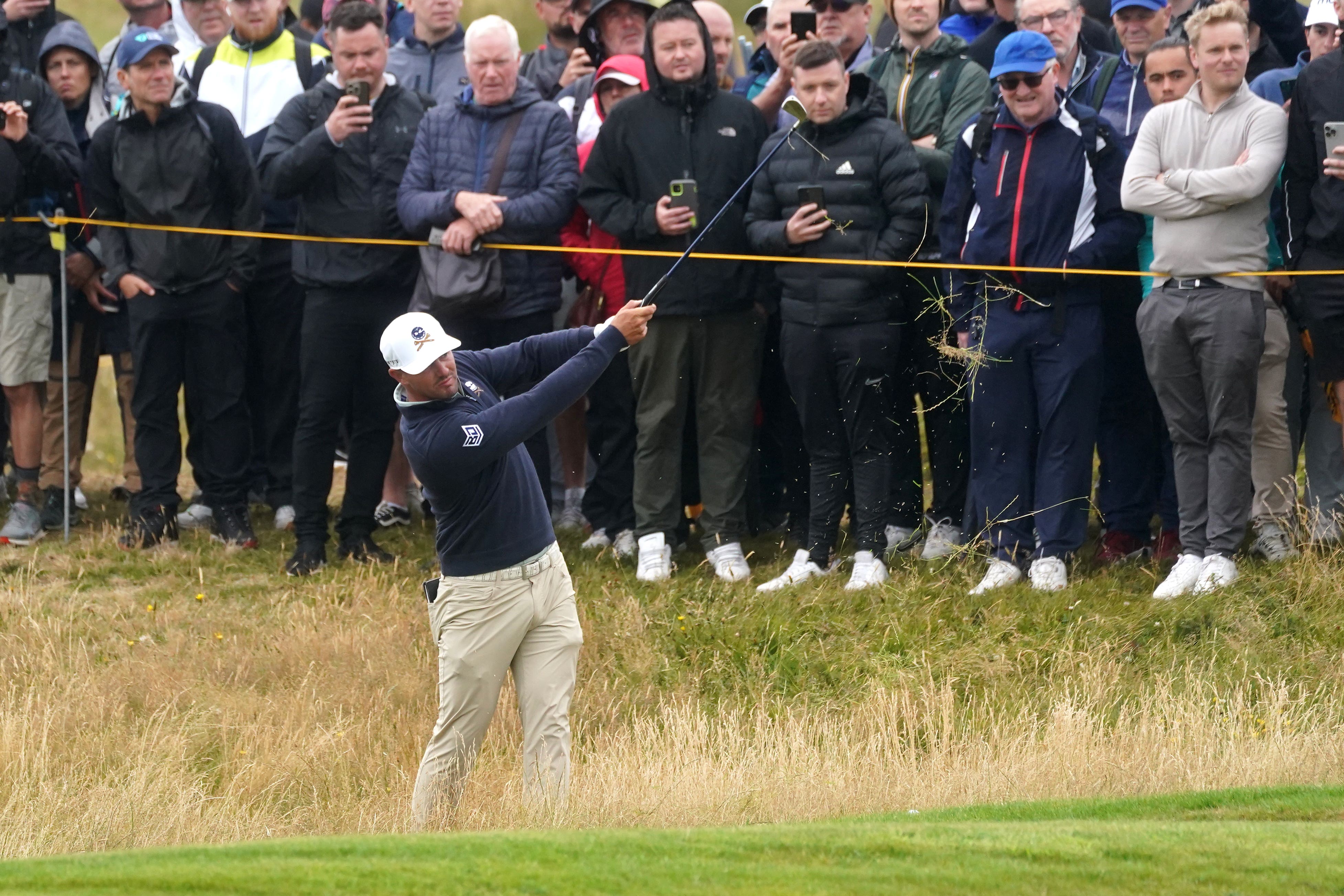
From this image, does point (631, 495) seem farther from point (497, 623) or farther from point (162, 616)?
point (497, 623)

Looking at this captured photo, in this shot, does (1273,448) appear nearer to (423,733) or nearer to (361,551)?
(423,733)

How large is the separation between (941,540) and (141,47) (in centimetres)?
607

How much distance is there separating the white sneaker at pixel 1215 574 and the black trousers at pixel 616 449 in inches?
145

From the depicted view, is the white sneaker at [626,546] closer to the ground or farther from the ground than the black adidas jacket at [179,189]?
closer to the ground

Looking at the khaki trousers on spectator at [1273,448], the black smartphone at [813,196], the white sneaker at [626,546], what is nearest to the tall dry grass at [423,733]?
the white sneaker at [626,546]

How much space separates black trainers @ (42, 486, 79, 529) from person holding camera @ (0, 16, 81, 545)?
8 centimetres

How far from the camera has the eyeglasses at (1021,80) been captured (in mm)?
9664

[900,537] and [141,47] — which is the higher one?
[141,47]

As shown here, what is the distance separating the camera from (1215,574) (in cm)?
962

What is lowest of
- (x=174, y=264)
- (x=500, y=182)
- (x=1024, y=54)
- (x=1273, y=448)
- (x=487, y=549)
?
(x=487, y=549)

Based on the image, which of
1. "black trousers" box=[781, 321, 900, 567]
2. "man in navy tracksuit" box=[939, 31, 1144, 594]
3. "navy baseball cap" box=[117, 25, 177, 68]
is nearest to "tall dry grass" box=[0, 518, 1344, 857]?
"man in navy tracksuit" box=[939, 31, 1144, 594]

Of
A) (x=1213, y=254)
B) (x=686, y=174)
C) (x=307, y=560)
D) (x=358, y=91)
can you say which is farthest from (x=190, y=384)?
(x=1213, y=254)

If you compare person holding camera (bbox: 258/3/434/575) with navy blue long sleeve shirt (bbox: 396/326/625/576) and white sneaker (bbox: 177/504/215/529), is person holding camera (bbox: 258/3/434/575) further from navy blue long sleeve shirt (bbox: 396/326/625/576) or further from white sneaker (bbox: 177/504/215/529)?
navy blue long sleeve shirt (bbox: 396/326/625/576)

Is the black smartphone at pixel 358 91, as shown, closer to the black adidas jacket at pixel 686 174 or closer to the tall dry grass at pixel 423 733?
the black adidas jacket at pixel 686 174
